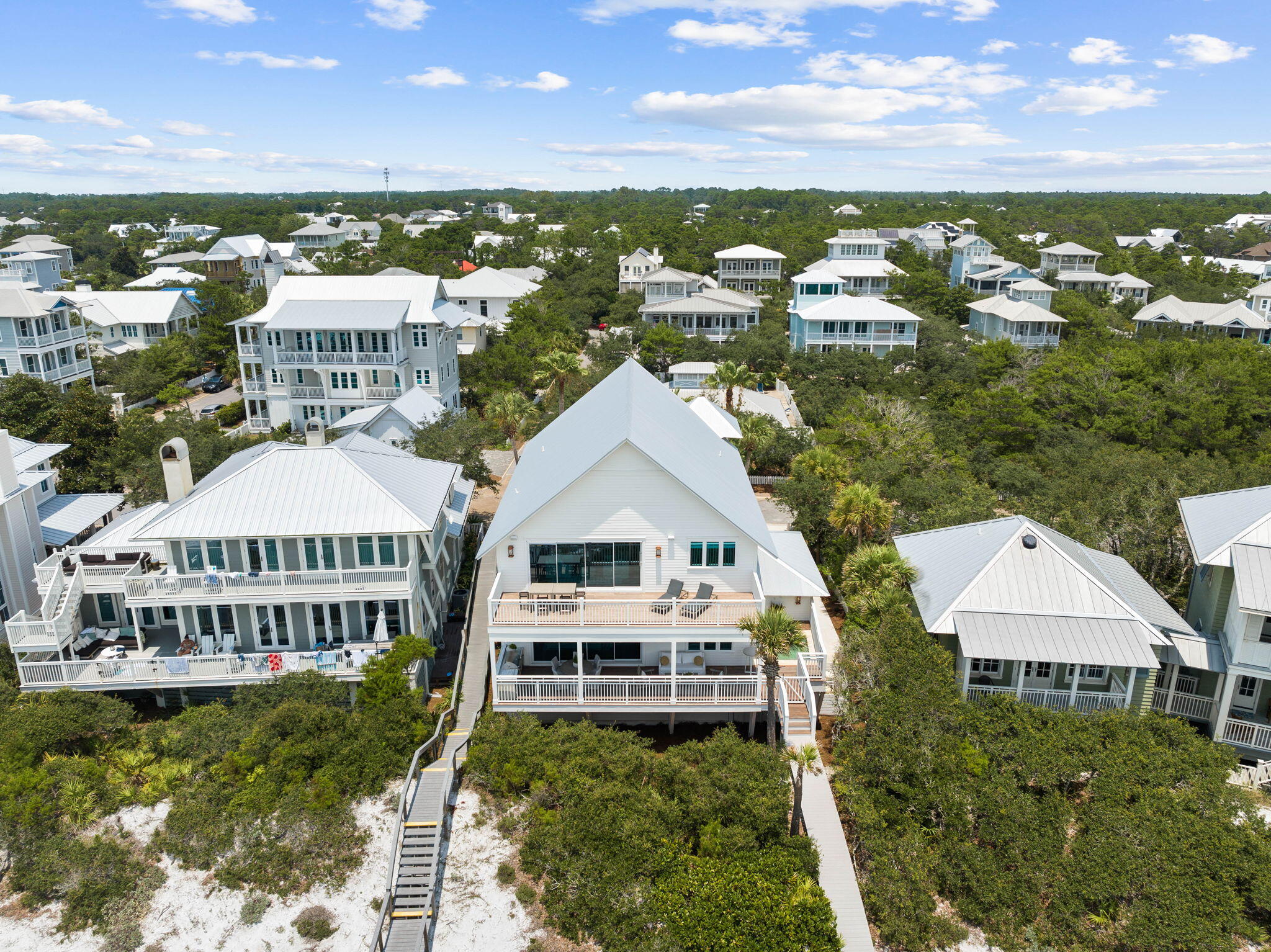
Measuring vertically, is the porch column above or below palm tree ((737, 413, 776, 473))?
below

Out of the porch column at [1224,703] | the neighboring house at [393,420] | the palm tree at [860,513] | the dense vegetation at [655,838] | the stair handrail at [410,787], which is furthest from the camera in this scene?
the neighboring house at [393,420]

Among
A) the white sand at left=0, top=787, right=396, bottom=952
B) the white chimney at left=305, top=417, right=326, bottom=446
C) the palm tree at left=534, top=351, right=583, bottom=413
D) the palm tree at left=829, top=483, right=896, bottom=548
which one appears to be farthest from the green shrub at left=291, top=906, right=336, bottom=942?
the palm tree at left=534, top=351, right=583, bottom=413

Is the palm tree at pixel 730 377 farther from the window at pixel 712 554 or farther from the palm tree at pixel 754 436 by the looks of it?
the window at pixel 712 554

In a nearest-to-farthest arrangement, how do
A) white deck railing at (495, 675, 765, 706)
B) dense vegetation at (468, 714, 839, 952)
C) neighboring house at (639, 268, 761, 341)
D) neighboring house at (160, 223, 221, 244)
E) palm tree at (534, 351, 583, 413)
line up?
1. dense vegetation at (468, 714, 839, 952)
2. white deck railing at (495, 675, 765, 706)
3. palm tree at (534, 351, 583, 413)
4. neighboring house at (639, 268, 761, 341)
5. neighboring house at (160, 223, 221, 244)

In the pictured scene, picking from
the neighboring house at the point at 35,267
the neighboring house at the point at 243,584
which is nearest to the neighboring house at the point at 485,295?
the neighboring house at the point at 35,267

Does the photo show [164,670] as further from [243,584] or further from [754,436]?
[754,436]

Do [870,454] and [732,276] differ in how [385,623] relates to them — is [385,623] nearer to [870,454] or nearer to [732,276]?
[870,454]

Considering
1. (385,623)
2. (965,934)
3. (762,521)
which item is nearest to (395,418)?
(385,623)

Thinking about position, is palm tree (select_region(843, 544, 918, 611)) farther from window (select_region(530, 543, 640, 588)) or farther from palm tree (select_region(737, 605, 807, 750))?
window (select_region(530, 543, 640, 588))
